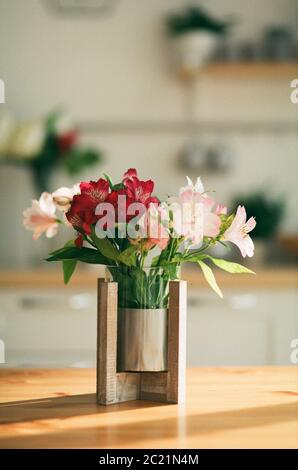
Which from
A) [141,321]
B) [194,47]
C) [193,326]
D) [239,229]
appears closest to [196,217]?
[239,229]

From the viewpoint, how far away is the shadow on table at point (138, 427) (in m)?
0.96

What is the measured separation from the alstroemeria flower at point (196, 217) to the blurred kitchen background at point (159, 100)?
79.5 inches

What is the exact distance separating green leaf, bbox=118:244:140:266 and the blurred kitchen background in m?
2.03

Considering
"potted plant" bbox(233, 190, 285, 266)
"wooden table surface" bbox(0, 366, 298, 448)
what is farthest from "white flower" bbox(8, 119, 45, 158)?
"wooden table surface" bbox(0, 366, 298, 448)

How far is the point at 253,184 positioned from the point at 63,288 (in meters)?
1.06

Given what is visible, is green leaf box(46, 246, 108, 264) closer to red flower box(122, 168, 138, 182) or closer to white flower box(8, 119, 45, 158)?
red flower box(122, 168, 138, 182)

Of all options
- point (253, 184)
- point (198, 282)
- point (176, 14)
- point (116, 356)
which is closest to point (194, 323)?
point (198, 282)

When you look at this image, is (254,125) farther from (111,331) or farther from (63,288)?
(111,331)

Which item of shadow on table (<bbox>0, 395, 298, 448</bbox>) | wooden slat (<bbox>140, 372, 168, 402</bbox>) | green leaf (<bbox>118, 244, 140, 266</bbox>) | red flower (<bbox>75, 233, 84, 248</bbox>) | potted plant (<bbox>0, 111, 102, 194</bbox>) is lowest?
shadow on table (<bbox>0, 395, 298, 448</bbox>)

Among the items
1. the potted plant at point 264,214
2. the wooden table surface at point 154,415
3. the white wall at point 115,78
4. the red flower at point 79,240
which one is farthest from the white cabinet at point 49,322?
the red flower at point 79,240

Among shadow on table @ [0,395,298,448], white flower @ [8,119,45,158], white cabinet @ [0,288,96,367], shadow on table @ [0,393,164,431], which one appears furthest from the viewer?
white flower @ [8,119,45,158]

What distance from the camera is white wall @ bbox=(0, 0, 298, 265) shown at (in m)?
3.29

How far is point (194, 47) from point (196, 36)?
5 cm

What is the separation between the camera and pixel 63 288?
278cm
